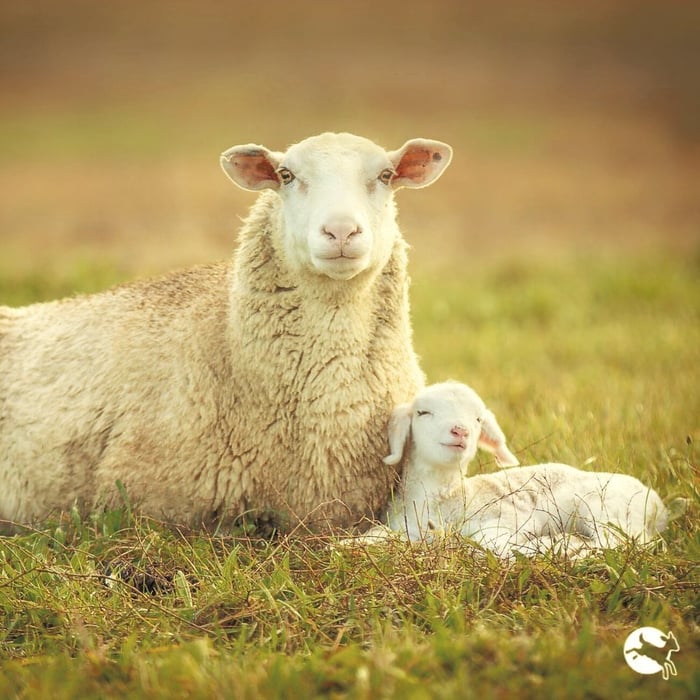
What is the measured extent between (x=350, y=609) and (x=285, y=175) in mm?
1855

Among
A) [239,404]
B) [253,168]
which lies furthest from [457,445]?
[253,168]

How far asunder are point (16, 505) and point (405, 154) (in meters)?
2.44

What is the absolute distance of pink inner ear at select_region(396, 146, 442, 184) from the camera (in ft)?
14.1

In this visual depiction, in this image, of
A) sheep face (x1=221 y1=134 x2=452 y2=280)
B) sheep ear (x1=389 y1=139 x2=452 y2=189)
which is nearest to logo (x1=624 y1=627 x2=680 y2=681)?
sheep face (x1=221 y1=134 x2=452 y2=280)

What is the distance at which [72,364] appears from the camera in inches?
182

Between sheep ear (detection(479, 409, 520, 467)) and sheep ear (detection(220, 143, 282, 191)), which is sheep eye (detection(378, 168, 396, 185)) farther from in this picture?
sheep ear (detection(479, 409, 520, 467))

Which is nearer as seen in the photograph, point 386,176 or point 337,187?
point 337,187

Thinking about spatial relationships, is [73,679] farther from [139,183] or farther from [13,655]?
[139,183]

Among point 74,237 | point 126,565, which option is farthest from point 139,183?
point 126,565

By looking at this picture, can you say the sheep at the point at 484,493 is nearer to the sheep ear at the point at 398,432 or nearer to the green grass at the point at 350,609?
the sheep ear at the point at 398,432

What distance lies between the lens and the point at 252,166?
166 inches

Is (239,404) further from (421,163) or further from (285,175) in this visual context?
(421,163)

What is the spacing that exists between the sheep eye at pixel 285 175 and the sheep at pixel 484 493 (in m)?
1.06

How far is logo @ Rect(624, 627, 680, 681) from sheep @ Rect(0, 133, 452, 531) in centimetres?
138
